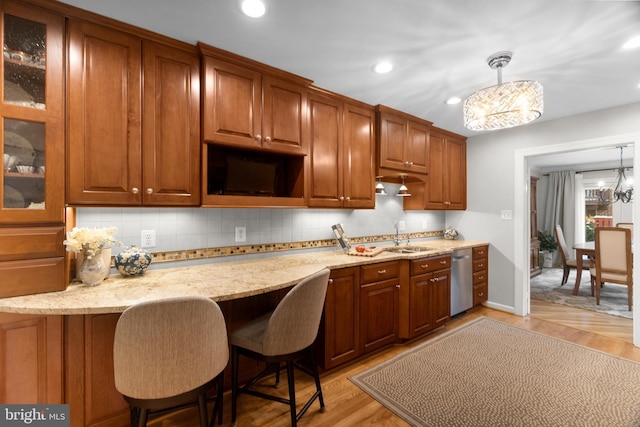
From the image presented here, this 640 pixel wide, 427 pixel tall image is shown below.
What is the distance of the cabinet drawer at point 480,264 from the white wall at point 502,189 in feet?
0.43

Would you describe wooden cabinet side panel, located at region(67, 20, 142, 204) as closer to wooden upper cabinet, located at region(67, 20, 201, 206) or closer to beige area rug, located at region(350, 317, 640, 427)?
wooden upper cabinet, located at region(67, 20, 201, 206)

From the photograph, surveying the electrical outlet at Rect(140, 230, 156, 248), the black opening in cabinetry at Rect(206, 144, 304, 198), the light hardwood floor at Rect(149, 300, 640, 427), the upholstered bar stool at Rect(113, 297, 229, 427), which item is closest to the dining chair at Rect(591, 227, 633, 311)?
the light hardwood floor at Rect(149, 300, 640, 427)

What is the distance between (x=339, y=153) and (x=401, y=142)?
92 cm

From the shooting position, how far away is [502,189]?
377cm

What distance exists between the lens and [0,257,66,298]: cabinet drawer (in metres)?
1.36

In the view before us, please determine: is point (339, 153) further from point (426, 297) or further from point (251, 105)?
point (426, 297)

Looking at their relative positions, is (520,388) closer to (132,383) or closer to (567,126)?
(132,383)

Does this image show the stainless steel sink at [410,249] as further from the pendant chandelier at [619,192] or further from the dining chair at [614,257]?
the pendant chandelier at [619,192]

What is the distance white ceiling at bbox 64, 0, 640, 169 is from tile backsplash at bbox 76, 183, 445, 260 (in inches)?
46.6

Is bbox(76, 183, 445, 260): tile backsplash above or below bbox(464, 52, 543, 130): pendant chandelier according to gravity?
below

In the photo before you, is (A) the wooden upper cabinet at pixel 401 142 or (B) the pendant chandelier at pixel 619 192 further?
(B) the pendant chandelier at pixel 619 192

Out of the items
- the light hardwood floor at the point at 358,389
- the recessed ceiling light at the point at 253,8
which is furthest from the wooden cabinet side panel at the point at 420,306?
the recessed ceiling light at the point at 253,8

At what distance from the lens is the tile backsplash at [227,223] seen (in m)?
1.95

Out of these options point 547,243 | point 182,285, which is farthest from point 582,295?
point 182,285
